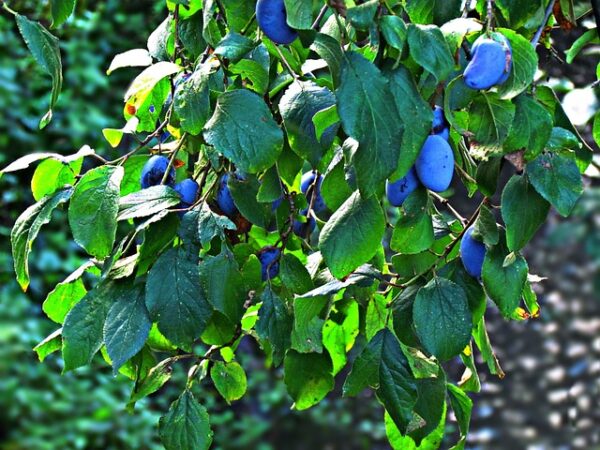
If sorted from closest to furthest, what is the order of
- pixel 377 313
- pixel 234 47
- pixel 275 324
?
pixel 234 47, pixel 275 324, pixel 377 313

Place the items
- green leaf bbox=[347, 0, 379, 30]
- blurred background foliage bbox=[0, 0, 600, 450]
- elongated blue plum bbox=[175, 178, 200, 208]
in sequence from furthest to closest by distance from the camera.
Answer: blurred background foliage bbox=[0, 0, 600, 450], elongated blue plum bbox=[175, 178, 200, 208], green leaf bbox=[347, 0, 379, 30]

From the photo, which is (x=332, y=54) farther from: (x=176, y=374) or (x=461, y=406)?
(x=176, y=374)

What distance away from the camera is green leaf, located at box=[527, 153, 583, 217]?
1.99 feet

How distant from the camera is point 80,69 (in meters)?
2.76

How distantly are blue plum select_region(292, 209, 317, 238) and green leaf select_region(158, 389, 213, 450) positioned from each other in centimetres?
19

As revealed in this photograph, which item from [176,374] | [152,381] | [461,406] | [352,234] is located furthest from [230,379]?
[176,374]

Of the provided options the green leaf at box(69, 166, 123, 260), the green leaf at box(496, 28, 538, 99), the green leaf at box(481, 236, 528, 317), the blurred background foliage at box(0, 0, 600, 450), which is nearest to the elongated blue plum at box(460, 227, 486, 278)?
the green leaf at box(481, 236, 528, 317)

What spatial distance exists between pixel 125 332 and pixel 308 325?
14 cm

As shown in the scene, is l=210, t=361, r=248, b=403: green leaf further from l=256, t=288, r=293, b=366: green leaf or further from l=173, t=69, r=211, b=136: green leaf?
l=173, t=69, r=211, b=136: green leaf

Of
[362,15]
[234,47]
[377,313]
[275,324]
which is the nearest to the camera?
[362,15]

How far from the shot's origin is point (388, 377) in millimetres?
691

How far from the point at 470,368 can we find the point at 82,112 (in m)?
2.08

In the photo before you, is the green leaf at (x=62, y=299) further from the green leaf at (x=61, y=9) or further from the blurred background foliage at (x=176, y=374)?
the blurred background foliage at (x=176, y=374)

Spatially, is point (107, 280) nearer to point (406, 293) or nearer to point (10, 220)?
point (406, 293)
